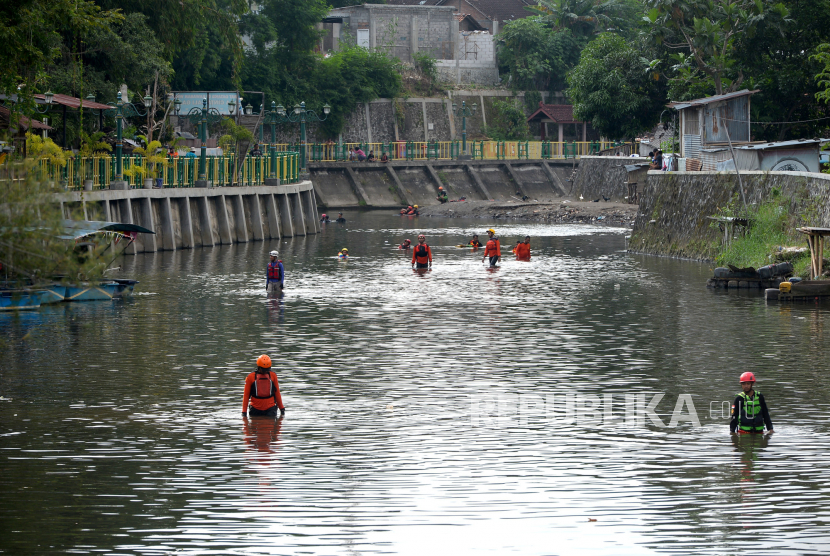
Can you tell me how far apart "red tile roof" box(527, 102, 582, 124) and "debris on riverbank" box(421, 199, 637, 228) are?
17.5 m

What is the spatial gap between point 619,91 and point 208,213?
2656 cm

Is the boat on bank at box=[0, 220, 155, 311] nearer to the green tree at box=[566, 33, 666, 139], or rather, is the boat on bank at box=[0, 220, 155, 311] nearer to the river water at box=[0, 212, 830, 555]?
the river water at box=[0, 212, 830, 555]

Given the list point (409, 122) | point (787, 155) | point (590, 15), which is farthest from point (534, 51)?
point (787, 155)

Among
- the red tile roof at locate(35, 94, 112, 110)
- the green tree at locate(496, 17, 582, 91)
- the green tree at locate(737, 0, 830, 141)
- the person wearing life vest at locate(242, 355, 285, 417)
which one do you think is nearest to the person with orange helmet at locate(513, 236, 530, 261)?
the green tree at locate(737, 0, 830, 141)

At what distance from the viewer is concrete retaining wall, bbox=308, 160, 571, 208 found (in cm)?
9031

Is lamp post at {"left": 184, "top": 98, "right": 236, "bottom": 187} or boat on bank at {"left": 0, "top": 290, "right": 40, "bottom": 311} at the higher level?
lamp post at {"left": 184, "top": 98, "right": 236, "bottom": 187}

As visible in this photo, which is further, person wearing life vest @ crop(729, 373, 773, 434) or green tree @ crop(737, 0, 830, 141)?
green tree @ crop(737, 0, 830, 141)

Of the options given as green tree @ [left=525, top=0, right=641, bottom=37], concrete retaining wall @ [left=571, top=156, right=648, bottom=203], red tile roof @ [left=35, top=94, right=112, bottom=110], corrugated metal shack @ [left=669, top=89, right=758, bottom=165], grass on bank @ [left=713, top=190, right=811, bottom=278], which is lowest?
grass on bank @ [left=713, top=190, right=811, bottom=278]

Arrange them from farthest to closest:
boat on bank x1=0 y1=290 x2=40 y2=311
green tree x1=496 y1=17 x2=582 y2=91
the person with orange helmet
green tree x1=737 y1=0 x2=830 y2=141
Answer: green tree x1=496 y1=17 x2=582 y2=91, green tree x1=737 y1=0 x2=830 y2=141, the person with orange helmet, boat on bank x1=0 y1=290 x2=40 y2=311

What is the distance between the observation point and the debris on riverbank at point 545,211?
78.8 meters

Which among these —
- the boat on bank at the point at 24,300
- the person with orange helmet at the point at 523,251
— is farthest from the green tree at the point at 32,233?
the person with orange helmet at the point at 523,251

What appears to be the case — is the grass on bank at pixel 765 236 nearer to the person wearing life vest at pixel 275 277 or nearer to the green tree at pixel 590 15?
the person wearing life vest at pixel 275 277

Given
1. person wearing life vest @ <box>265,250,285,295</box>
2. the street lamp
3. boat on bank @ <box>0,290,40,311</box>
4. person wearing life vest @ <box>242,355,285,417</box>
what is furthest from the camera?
the street lamp

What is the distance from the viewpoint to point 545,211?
84.1 m
